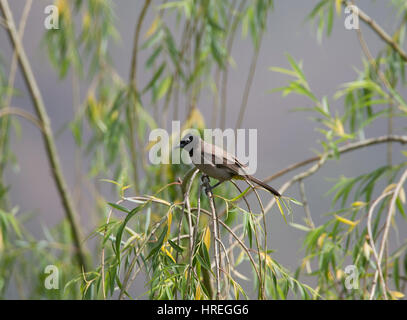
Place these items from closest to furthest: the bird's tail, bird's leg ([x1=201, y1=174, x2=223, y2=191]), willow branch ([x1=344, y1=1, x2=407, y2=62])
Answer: the bird's tail → bird's leg ([x1=201, y1=174, x2=223, y2=191]) → willow branch ([x1=344, y1=1, x2=407, y2=62])

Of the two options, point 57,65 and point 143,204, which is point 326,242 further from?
point 57,65

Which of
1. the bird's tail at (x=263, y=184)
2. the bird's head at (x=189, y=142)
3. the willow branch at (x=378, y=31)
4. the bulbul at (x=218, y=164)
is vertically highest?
the willow branch at (x=378, y=31)

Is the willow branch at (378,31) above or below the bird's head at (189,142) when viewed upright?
above

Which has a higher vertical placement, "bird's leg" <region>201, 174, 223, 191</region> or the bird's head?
the bird's head

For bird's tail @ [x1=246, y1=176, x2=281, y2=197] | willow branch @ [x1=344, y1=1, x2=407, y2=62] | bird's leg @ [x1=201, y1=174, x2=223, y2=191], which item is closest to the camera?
bird's tail @ [x1=246, y1=176, x2=281, y2=197]

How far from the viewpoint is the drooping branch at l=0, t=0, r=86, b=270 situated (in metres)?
2.05

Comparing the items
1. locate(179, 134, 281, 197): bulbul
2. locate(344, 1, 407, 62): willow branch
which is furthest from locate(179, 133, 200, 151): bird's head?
locate(344, 1, 407, 62): willow branch

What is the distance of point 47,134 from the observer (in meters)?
2.12

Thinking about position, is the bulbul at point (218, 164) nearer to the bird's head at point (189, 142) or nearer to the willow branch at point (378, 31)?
the bird's head at point (189, 142)

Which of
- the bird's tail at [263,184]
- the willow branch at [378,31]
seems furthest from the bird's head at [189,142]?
the willow branch at [378,31]

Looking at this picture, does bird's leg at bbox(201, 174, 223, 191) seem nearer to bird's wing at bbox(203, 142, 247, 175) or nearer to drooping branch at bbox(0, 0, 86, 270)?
bird's wing at bbox(203, 142, 247, 175)

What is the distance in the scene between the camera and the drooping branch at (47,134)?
2.05 metres
